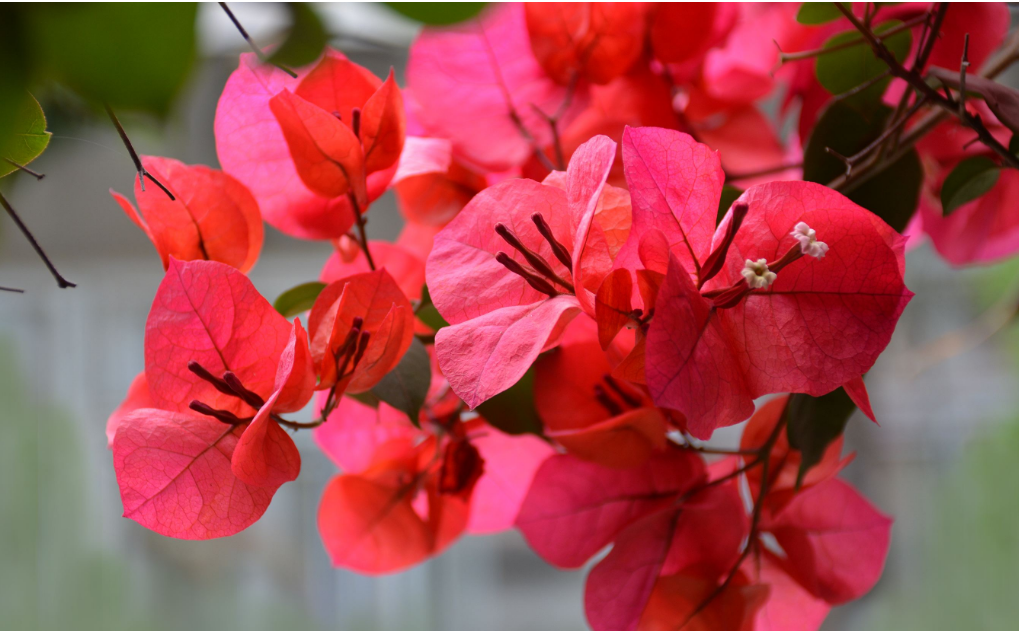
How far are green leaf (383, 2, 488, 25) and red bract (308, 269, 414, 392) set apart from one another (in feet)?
0.40

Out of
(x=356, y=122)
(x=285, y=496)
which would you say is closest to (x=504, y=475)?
(x=356, y=122)

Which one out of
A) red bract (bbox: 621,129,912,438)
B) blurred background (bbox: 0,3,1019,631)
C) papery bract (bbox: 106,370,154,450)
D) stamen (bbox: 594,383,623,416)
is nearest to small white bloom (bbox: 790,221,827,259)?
red bract (bbox: 621,129,912,438)

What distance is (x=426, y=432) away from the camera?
326 mm

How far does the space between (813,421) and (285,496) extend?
6.02 ft

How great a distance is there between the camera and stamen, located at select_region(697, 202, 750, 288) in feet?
0.60

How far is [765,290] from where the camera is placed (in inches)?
8.0

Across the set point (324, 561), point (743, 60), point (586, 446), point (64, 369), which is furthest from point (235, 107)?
point (64, 369)

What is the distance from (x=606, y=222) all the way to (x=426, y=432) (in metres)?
0.15

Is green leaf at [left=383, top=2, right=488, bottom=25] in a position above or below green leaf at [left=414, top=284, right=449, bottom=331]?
above

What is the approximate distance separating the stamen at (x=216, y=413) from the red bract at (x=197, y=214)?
6 centimetres

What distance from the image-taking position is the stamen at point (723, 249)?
18cm

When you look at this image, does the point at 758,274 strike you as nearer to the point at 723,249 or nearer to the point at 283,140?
the point at 723,249

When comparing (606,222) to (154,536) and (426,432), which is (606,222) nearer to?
(426,432)

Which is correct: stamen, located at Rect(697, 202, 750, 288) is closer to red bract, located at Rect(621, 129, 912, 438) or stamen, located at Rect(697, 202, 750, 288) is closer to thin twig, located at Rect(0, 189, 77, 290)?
red bract, located at Rect(621, 129, 912, 438)
